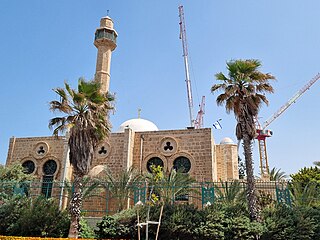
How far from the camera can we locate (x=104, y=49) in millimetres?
24297

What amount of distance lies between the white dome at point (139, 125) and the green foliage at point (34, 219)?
12.3 meters

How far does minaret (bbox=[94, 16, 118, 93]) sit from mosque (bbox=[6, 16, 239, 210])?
3.85 metres

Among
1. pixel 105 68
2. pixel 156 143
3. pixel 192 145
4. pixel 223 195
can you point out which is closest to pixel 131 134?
pixel 156 143

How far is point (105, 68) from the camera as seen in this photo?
77.6ft

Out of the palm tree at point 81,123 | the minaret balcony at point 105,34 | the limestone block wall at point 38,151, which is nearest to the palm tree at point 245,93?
the palm tree at point 81,123

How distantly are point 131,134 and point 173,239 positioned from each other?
11.2 m

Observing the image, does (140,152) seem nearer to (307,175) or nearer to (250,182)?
(250,182)

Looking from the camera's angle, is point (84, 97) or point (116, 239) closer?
point (116, 239)

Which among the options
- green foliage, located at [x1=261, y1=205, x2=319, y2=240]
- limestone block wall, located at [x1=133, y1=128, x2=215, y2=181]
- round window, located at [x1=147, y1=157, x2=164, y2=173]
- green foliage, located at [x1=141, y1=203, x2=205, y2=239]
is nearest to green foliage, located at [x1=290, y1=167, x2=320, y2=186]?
limestone block wall, located at [x1=133, y1=128, x2=215, y2=181]

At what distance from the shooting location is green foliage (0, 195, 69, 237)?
1043cm

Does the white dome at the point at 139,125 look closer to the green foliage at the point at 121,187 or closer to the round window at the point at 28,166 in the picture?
the round window at the point at 28,166

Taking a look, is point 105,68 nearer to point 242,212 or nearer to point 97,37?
point 97,37

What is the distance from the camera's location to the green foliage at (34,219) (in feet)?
34.2

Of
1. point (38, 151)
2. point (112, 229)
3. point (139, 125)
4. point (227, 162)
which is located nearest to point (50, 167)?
point (38, 151)
